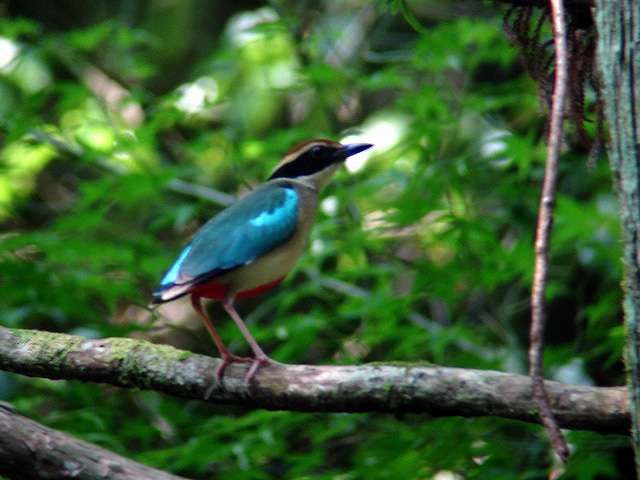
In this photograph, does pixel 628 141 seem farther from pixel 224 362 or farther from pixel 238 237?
pixel 238 237

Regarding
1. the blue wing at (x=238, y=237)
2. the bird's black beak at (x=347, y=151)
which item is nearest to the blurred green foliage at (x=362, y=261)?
the bird's black beak at (x=347, y=151)

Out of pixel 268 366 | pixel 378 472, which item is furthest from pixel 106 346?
pixel 378 472

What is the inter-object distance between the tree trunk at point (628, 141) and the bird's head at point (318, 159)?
93.0 inches

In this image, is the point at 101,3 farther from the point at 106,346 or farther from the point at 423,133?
the point at 106,346

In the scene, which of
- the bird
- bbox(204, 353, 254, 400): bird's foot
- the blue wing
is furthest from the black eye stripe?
bbox(204, 353, 254, 400): bird's foot

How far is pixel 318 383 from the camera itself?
9.30 ft

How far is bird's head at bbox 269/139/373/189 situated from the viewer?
4.57 metres

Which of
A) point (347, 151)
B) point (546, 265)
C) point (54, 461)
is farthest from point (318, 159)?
point (546, 265)

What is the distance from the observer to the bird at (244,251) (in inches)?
148

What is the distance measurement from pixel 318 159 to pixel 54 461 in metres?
2.51

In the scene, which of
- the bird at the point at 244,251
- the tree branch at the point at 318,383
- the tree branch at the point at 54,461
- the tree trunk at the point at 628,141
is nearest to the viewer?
the tree trunk at the point at 628,141

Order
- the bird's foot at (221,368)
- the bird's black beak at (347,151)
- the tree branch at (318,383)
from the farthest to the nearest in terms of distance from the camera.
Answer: the bird's black beak at (347,151), the bird's foot at (221,368), the tree branch at (318,383)

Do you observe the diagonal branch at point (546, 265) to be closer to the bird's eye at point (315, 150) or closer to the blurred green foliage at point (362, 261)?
the blurred green foliage at point (362, 261)

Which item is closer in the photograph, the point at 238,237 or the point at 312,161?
→ the point at 238,237
